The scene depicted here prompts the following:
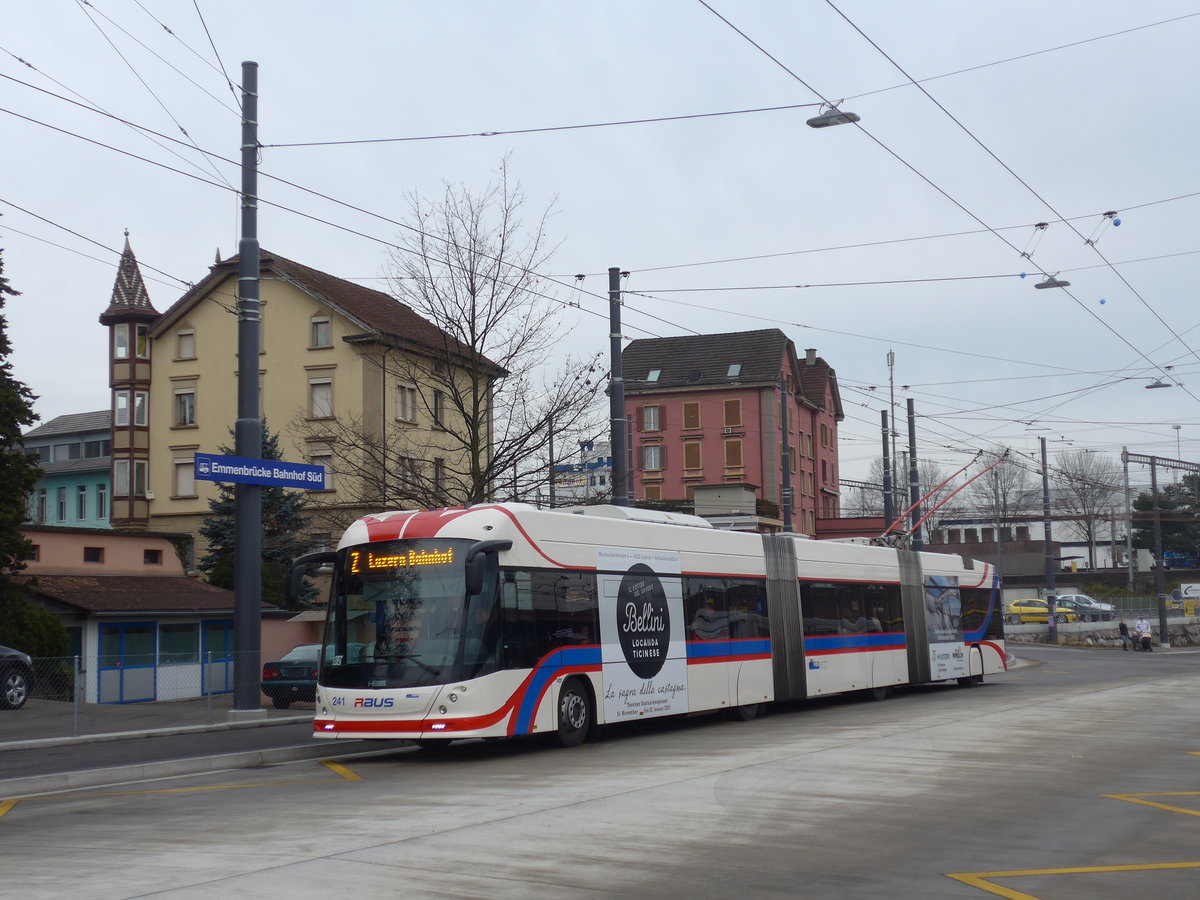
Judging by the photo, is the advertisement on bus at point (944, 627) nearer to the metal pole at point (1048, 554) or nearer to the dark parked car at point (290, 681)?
the dark parked car at point (290, 681)

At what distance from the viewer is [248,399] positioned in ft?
66.2

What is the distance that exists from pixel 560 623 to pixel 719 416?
187ft

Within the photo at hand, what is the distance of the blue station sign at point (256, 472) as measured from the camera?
19.2 meters

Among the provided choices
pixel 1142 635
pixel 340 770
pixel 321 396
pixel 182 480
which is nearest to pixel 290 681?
pixel 340 770

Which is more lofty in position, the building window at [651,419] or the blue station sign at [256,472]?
the building window at [651,419]

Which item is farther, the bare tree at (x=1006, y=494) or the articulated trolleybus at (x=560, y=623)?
the bare tree at (x=1006, y=494)

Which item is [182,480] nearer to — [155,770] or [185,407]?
[185,407]

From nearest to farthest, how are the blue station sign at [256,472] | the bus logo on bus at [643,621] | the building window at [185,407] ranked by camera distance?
the bus logo on bus at [643,621] → the blue station sign at [256,472] → the building window at [185,407]

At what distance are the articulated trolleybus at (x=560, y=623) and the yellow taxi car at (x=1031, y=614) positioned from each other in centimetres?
4839

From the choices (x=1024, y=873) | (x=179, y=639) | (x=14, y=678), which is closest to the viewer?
(x=1024, y=873)

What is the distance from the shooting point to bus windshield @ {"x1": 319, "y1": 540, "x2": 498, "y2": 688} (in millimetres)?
15711

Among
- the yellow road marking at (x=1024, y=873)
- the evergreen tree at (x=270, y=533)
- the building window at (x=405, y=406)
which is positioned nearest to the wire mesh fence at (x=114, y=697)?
the evergreen tree at (x=270, y=533)

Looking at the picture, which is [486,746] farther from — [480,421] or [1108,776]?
[480,421]

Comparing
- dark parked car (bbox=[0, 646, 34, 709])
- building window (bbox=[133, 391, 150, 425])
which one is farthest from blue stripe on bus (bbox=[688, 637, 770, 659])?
building window (bbox=[133, 391, 150, 425])
